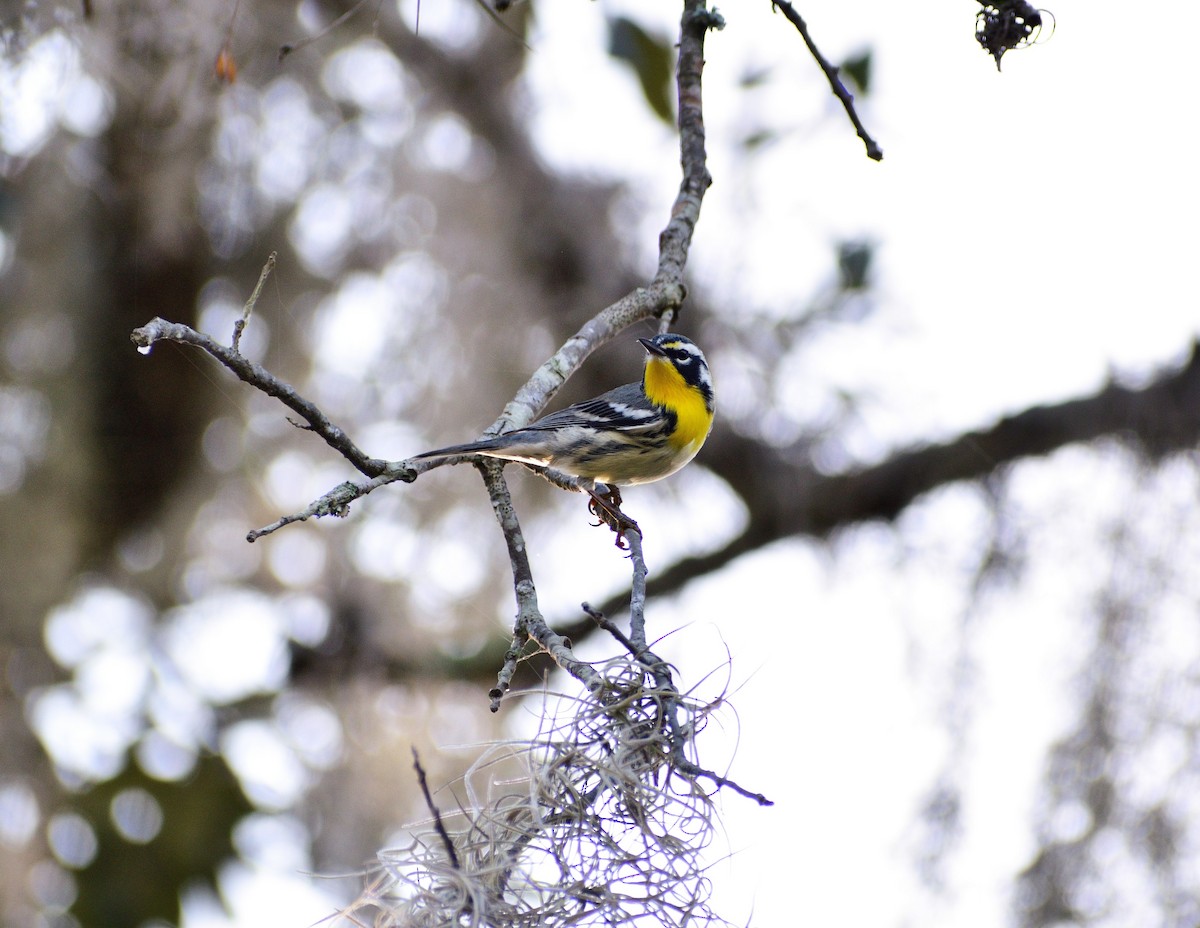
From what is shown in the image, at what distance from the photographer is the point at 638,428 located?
8.79ft

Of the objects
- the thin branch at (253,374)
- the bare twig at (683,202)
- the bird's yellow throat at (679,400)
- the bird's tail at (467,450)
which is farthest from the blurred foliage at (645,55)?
the thin branch at (253,374)

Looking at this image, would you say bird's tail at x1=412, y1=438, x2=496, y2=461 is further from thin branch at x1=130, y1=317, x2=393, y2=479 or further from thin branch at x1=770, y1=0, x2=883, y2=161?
thin branch at x1=770, y1=0, x2=883, y2=161

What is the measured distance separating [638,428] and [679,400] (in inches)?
9.9

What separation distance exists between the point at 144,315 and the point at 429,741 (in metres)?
2.15

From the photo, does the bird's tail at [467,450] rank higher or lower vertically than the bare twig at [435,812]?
higher

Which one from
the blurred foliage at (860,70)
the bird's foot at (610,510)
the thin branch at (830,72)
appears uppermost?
the blurred foliage at (860,70)

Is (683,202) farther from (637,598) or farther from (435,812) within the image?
(435,812)

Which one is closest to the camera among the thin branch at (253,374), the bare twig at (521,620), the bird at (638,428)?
the thin branch at (253,374)

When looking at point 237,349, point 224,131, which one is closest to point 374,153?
point 224,131

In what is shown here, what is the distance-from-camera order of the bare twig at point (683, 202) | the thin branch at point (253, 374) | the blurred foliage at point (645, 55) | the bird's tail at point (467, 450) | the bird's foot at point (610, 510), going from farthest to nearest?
1. the blurred foliage at point (645, 55)
2. the bird's foot at point (610, 510)
3. the bare twig at point (683, 202)
4. the bird's tail at point (467, 450)
5. the thin branch at point (253, 374)

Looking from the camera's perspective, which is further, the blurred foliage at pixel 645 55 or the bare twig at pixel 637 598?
the blurred foliage at pixel 645 55

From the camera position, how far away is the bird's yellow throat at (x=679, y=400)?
2783 mm

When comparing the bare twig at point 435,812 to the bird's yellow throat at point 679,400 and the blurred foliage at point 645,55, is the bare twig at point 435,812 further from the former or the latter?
the blurred foliage at point 645,55

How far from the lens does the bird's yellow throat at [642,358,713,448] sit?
2.78 m
